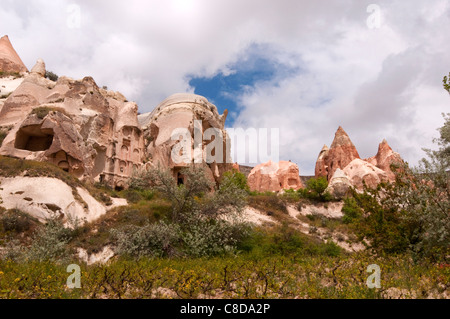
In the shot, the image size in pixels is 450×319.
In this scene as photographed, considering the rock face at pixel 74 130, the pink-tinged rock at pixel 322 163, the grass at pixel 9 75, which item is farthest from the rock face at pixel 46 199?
the pink-tinged rock at pixel 322 163

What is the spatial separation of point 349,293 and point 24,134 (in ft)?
66.9

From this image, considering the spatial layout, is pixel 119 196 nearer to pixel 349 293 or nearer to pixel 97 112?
pixel 97 112

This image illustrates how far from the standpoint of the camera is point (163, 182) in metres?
13.1

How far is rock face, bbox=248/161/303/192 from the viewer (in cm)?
4469

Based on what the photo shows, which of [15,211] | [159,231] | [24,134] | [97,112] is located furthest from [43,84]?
[159,231]

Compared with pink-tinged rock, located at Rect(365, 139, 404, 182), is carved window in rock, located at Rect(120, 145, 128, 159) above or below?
below

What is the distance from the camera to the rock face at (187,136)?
23000 millimetres

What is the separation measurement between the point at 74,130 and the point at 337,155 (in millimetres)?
37132

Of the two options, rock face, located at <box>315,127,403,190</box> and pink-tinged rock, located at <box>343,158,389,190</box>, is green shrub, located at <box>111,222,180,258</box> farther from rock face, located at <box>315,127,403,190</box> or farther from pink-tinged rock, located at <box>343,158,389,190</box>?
pink-tinged rock, located at <box>343,158,389,190</box>

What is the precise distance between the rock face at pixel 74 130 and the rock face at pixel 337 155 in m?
30.5

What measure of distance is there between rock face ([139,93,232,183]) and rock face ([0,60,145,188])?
6.80ft

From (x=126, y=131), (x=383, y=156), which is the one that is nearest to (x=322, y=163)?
(x=383, y=156)

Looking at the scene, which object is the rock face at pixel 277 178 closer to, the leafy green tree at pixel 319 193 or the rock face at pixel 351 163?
the rock face at pixel 351 163

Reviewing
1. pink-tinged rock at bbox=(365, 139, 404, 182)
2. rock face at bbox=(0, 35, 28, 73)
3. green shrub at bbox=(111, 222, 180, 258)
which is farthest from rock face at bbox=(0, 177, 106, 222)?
pink-tinged rock at bbox=(365, 139, 404, 182)
